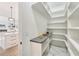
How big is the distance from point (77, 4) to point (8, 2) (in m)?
0.86

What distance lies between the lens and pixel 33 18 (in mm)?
1001

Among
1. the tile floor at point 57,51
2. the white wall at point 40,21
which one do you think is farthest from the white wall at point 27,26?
the tile floor at point 57,51

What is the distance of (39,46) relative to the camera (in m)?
0.96

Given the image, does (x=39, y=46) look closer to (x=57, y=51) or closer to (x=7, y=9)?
(x=57, y=51)

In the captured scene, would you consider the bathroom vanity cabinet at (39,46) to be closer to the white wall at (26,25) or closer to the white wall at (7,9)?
the white wall at (26,25)

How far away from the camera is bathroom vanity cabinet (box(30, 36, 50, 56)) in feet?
3.10

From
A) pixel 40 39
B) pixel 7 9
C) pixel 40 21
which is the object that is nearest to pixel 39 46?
pixel 40 39

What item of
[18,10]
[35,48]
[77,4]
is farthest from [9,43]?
[77,4]

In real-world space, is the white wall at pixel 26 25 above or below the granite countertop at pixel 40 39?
→ above

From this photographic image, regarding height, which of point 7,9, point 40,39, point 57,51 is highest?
point 7,9

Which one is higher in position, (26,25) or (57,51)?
(26,25)

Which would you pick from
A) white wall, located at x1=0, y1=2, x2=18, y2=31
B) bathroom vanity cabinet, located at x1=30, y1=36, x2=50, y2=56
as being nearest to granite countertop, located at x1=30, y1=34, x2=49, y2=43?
bathroom vanity cabinet, located at x1=30, y1=36, x2=50, y2=56

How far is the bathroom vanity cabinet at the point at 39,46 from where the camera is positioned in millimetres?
945

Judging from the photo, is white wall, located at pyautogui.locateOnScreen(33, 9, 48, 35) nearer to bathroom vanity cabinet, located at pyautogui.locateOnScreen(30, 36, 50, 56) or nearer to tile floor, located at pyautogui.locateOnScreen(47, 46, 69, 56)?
bathroom vanity cabinet, located at pyautogui.locateOnScreen(30, 36, 50, 56)
